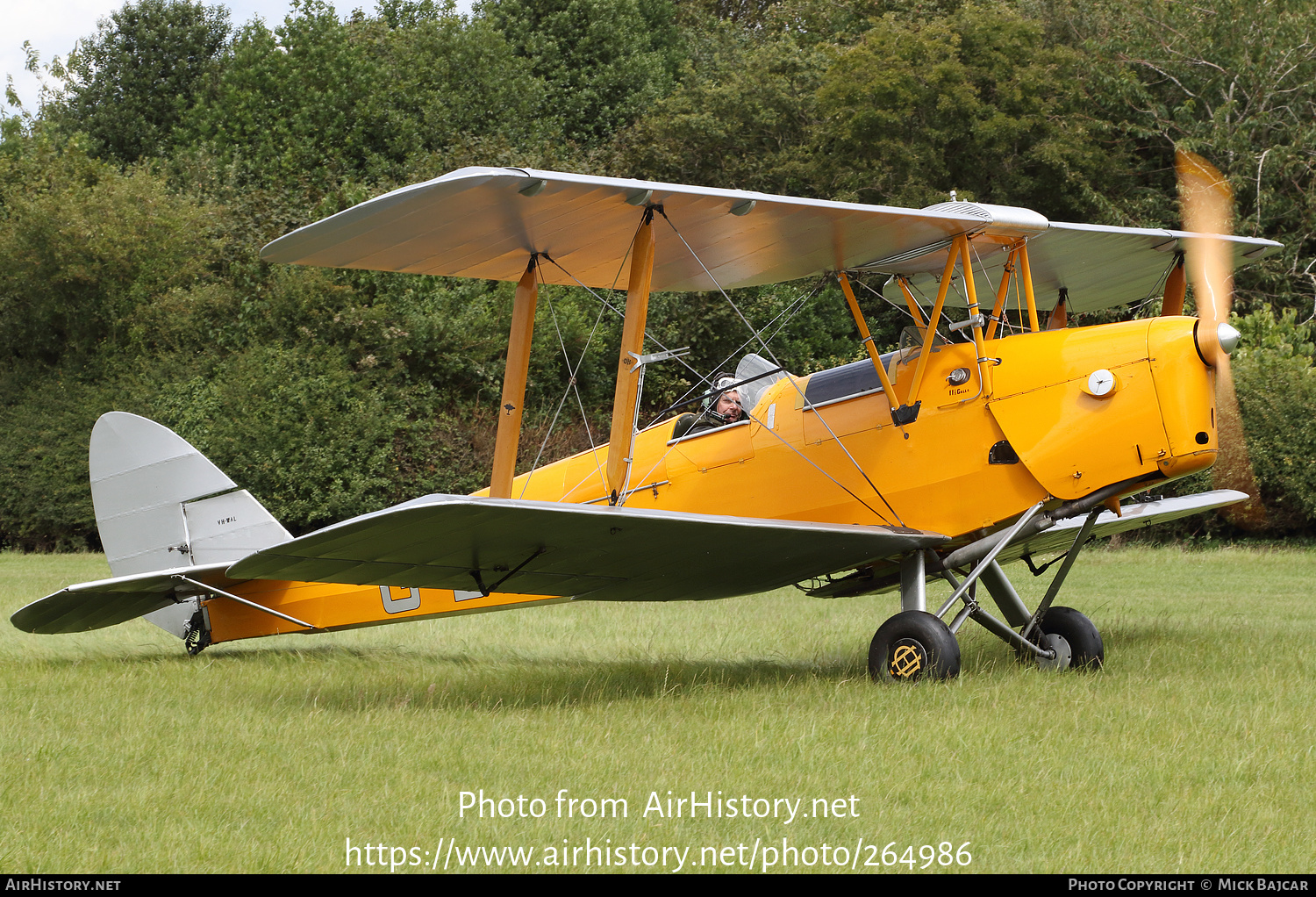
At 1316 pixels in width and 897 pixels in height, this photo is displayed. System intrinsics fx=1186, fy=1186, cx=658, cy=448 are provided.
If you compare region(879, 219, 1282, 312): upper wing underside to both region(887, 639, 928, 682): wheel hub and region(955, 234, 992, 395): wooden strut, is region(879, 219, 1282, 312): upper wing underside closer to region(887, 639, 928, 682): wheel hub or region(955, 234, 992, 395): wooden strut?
region(955, 234, 992, 395): wooden strut

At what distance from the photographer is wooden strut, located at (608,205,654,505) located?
6652mm

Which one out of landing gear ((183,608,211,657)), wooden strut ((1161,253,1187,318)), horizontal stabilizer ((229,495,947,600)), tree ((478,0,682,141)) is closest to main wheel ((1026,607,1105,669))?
horizontal stabilizer ((229,495,947,600))

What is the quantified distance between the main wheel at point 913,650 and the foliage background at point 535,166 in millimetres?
14478

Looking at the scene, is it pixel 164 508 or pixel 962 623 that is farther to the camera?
pixel 164 508

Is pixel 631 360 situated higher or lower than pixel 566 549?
higher

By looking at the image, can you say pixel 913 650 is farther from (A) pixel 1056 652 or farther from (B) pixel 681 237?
(B) pixel 681 237

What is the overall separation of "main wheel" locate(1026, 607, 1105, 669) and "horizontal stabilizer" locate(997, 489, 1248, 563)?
52 cm

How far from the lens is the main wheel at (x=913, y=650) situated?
655 cm

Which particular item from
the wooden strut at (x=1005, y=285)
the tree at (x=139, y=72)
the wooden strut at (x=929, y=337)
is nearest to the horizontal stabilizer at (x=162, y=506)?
the wooden strut at (x=929, y=337)

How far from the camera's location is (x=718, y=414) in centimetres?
794

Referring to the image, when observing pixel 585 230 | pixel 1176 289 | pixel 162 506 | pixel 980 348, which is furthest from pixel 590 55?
pixel 980 348

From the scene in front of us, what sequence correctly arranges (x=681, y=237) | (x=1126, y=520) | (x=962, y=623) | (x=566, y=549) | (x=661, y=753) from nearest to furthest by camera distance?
(x=661, y=753) → (x=566, y=549) → (x=681, y=237) → (x=962, y=623) → (x=1126, y=520)

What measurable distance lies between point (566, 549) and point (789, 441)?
1.89 metres

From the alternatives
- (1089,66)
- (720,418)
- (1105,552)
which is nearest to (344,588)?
(720,418)
